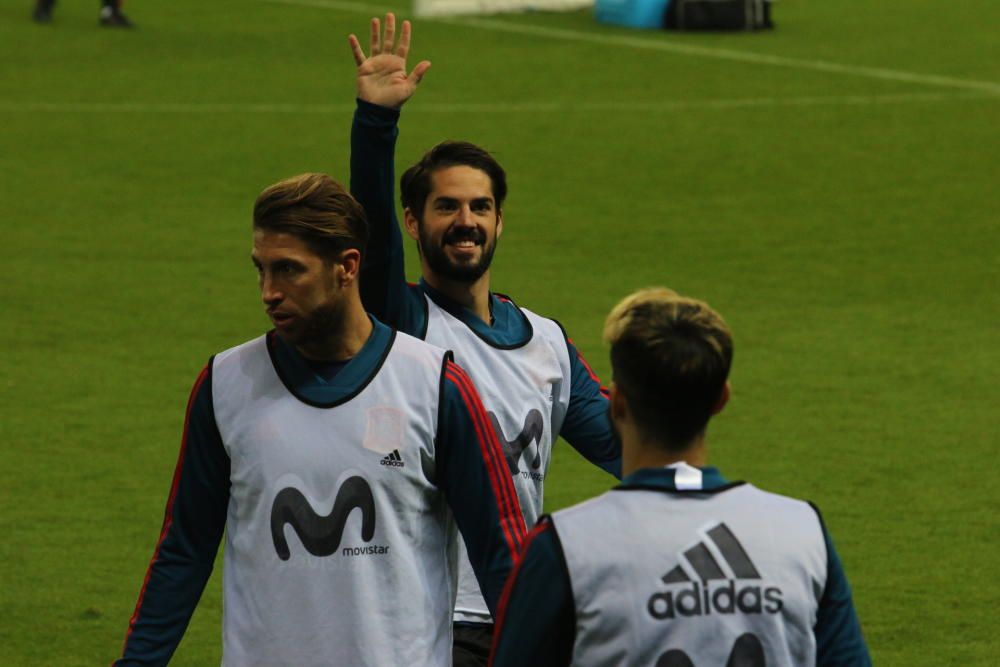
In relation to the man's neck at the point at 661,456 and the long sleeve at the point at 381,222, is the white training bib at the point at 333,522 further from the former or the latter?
the man's neck at the point at 661,456

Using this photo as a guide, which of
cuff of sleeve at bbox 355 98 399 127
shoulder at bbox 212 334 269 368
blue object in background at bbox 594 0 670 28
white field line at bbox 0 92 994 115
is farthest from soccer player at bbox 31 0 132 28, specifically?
shoulder at bbox 212 334 269 368

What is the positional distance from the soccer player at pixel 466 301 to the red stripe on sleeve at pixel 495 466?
524 millimetres

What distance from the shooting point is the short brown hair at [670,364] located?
268 cm

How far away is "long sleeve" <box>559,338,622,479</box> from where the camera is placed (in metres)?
4.34

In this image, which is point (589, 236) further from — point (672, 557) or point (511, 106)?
point (672, 557)

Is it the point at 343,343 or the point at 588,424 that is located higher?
the point at 343,343

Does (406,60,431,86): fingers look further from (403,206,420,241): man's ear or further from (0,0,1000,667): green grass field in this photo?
(0,0,1000,667): green grass field

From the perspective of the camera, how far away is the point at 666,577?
2.64m

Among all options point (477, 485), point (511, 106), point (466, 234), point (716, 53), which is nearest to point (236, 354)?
point (477, 485)

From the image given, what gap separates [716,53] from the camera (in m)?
18.6

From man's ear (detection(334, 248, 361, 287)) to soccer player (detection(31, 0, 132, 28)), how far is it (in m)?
17.2

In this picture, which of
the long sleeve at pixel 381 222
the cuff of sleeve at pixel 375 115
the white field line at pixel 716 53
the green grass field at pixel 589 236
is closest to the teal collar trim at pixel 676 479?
the long sleeve at pixel 381 222

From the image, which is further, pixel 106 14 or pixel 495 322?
pixel 106 14

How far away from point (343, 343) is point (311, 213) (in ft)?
0.80
